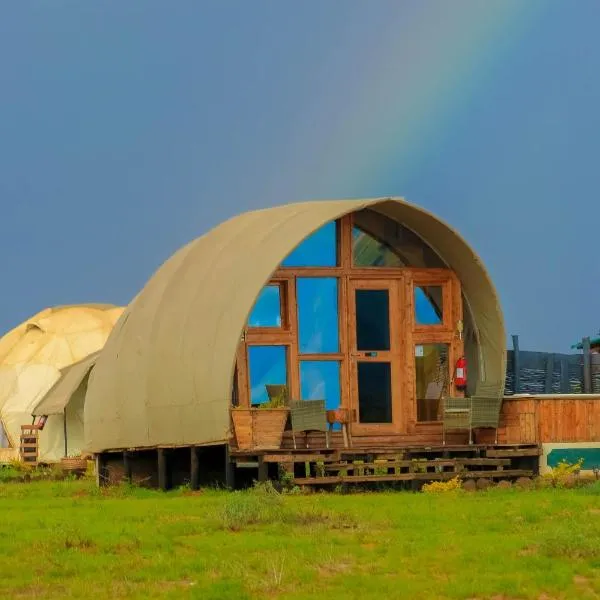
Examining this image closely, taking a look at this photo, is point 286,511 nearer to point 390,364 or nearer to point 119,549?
point 119,549

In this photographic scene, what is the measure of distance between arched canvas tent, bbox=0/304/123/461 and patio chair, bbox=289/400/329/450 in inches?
858

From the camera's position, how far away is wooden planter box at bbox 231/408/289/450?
70.4 ft

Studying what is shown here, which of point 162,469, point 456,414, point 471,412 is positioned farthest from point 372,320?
point 162,469

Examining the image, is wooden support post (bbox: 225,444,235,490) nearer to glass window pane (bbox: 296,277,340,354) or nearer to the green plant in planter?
the green plant in planter

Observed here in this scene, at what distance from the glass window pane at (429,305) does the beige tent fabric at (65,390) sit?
44.7 ft

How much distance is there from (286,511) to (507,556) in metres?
3.84

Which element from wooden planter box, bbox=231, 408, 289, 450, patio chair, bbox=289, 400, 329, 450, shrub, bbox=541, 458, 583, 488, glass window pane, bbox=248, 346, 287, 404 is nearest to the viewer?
shrub, bbox=541, 458, 583, 488

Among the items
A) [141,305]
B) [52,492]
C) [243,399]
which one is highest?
[141,305]

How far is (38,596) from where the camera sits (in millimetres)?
11492

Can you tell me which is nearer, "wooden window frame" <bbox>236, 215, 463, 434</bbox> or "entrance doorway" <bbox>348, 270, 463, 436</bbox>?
"wooden window frame" <bbox>236, 215, 463, 434</bbox>

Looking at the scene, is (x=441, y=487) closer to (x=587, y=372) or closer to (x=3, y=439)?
(x=587, y=372)

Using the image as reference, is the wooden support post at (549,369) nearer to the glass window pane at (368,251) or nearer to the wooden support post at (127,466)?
the glass window pane at (368,251)

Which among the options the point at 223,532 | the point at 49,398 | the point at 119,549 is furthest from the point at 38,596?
the point at 49,398

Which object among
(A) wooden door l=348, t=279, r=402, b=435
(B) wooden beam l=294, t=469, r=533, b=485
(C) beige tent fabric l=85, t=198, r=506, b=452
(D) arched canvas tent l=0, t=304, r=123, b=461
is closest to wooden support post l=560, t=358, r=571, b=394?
(C) beige tent fabric l=85, t=198, r=506, b=452
